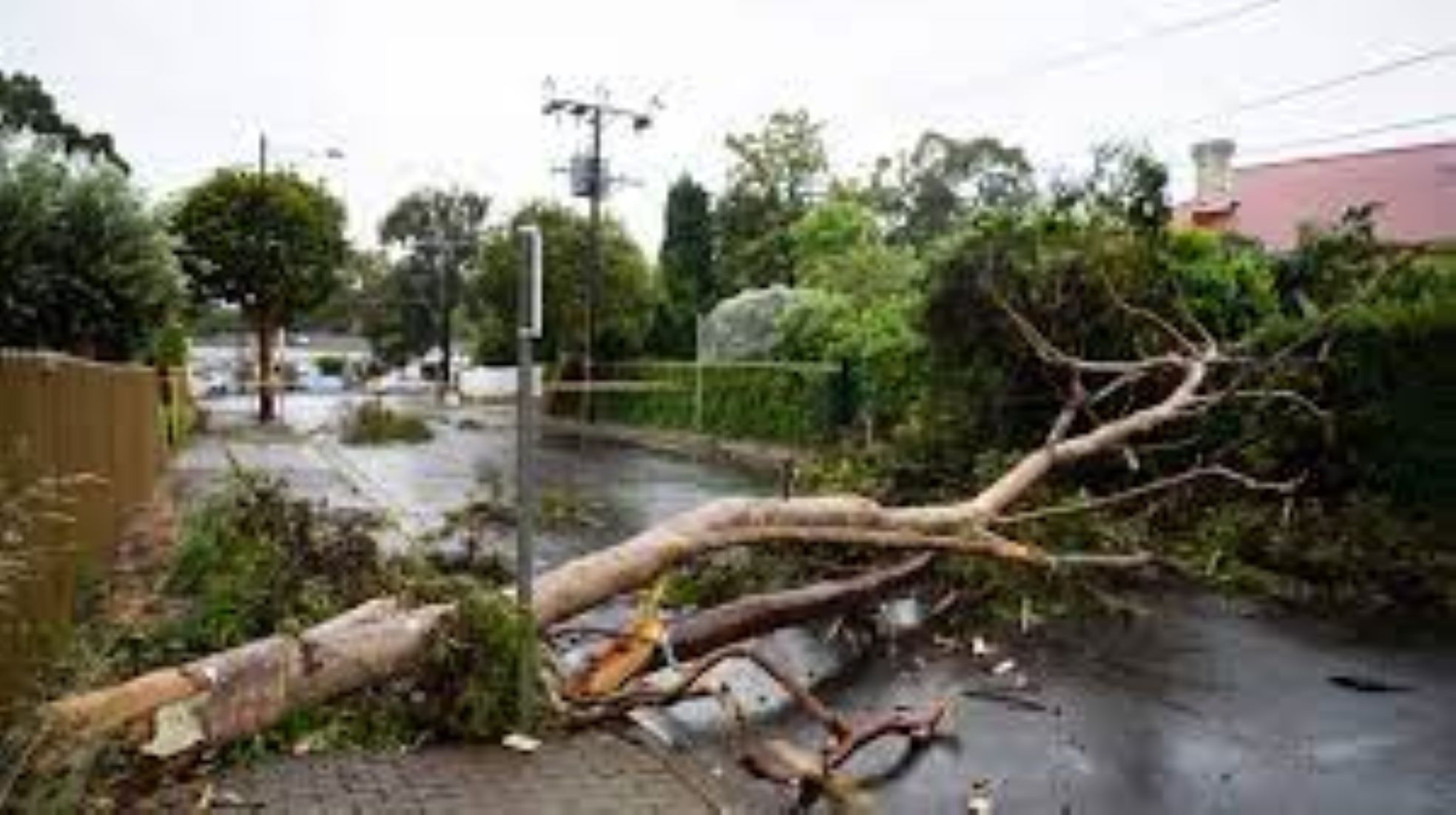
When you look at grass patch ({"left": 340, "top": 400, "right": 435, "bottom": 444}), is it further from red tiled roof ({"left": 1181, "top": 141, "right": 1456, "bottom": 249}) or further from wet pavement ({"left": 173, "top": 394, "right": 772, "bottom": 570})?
red tiled roof ({"left": 1181, "top": 141, "right": 1456, "bottom": 249})

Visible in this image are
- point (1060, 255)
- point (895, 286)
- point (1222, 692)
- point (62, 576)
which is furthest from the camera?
point (895, 286)

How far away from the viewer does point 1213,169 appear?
40.6 meters

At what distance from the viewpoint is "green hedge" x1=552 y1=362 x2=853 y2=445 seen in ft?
95.1

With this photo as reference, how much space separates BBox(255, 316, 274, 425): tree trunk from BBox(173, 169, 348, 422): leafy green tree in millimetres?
37

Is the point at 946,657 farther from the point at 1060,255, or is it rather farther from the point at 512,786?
the point at 1060,255

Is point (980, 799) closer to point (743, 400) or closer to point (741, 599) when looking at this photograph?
point (741, 599)

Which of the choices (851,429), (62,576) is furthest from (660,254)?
(62,576)

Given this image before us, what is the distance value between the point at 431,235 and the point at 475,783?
3864 inches

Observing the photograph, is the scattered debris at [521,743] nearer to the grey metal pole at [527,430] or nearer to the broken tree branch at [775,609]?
the grey metal pole at [527,430]

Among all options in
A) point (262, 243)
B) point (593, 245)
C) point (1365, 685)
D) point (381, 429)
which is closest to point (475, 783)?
point (1365, 685)

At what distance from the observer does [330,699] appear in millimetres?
7430

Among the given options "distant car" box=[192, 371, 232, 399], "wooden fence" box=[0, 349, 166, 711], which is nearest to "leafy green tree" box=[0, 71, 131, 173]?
"distant car" box=[192, 371, 232, 399]

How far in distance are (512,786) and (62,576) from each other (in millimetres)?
3091

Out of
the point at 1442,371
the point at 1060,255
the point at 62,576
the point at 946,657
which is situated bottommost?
the point at 946,657
